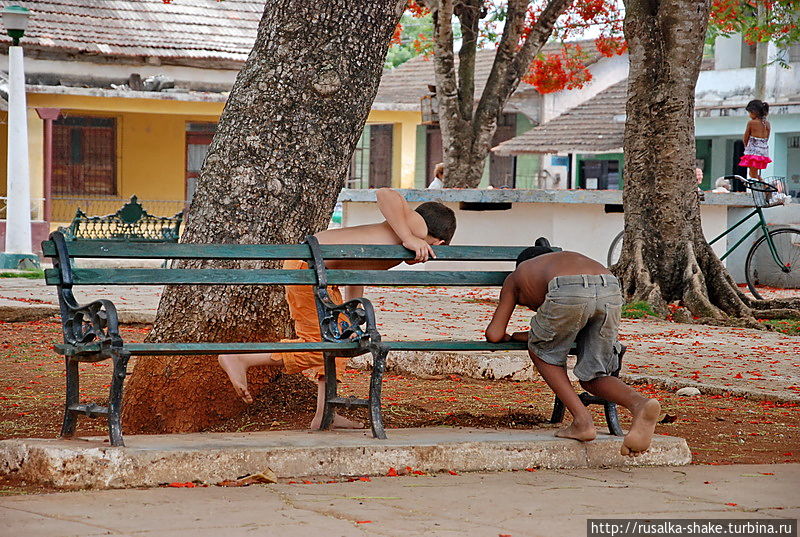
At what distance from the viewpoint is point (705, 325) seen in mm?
11438

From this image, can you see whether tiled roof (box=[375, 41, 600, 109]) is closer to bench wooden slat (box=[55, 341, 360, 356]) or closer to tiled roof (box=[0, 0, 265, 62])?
tiled roof (box=[0, 0, 265, 62])

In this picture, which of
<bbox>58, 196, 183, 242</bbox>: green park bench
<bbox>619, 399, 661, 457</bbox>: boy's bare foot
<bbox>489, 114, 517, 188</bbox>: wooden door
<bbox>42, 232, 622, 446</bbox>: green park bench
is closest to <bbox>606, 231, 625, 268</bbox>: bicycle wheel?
<bbox>58, 196, 183, 242</bbox>: green park bench

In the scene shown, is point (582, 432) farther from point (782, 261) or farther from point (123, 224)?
point (123, 224)

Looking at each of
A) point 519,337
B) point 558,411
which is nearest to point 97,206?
point 558,411

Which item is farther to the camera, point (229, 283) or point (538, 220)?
point (538, 220)

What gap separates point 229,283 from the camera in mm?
5133

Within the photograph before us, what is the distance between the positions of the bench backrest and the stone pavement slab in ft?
2.23

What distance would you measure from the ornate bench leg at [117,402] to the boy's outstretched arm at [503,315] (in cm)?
166

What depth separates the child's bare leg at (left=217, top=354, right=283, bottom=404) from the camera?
18.6 feet

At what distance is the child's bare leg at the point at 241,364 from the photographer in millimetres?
5680

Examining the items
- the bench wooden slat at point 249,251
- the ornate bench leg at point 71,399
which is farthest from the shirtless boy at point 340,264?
the ornate bench leg at point 71,399

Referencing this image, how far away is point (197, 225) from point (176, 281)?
1.07 m

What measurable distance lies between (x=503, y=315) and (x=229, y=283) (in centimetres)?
125

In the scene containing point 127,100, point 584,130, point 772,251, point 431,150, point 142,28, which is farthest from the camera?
point 431,150
